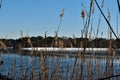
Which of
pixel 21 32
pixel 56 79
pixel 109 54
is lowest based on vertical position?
pixel 56 79

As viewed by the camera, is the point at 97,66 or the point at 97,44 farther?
the point at 97,44

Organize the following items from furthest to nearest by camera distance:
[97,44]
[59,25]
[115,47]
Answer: [97,44] < [115,47] < [59,25]

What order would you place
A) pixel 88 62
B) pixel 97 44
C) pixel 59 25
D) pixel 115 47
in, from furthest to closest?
pixel 97 44 < pixel 88 62 < pixel 115 47 < pixel 59 25

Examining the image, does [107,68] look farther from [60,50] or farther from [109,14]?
[60,50]

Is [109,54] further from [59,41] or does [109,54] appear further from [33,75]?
[33,75]

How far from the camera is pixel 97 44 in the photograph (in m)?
4.10

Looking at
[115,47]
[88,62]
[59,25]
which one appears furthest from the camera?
[88,62]

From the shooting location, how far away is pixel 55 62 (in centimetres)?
349

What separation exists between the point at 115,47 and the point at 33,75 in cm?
99

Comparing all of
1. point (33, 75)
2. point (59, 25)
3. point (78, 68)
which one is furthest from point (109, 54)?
point (33, 75)

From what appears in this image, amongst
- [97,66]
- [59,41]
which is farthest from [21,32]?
[97,66]

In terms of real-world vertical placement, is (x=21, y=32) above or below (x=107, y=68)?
above

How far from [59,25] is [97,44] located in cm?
103

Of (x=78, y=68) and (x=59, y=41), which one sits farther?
(x=59, y=41)
